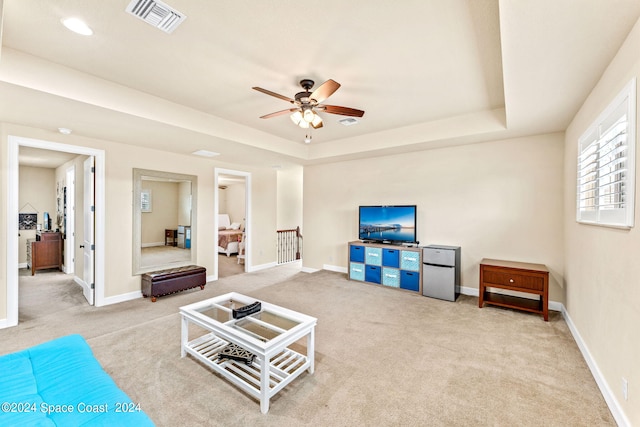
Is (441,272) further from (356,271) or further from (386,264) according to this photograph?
(356,271)

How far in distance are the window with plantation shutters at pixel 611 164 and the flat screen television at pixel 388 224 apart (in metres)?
2.38

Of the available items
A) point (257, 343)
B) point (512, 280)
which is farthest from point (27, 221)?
point (512, 280)

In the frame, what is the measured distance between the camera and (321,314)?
12.2ft

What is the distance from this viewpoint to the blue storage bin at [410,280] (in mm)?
4609

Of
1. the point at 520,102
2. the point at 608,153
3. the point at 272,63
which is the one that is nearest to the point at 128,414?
the point at 272,63

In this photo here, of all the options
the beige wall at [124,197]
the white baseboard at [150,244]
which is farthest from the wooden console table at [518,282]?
the white baseboard at [150,244]

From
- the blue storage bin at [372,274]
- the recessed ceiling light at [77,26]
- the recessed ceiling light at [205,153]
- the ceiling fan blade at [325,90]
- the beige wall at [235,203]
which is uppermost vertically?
the recessed ceiling light at [77,26]

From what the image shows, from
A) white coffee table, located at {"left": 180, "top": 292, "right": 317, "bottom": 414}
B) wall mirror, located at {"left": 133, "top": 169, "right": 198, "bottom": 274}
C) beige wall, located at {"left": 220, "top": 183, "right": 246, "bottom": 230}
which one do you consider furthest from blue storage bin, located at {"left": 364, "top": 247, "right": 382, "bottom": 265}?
beige wall, located at {"left": 220, "top": 183, "right": 246, "bottom": 230}

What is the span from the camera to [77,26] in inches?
80.3

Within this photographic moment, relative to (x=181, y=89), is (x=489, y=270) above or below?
below

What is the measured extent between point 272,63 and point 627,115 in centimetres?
260

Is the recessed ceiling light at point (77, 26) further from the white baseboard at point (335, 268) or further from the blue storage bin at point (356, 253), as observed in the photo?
the white baseboard at point (335, 268)

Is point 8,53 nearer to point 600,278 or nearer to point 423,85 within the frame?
point 423,85

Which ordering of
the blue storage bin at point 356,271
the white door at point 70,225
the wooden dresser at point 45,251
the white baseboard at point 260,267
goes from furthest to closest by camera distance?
the white baseboard at point 260,267 → the wooden dresser at point 45,251 → the white door at point 70,225 → the blue storage bin at point 356,271
